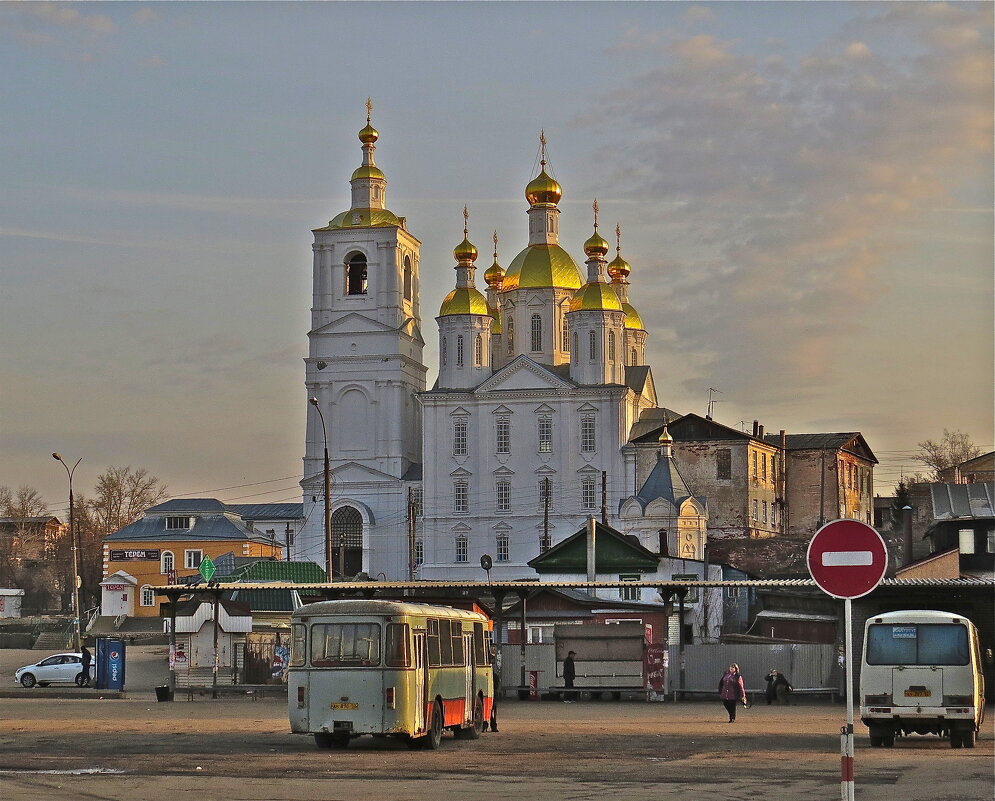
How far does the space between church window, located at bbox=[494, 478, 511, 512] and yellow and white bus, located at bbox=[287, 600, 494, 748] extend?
7201cm

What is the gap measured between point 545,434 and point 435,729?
7237cm

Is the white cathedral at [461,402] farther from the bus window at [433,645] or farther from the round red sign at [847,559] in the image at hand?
the round red sign at [847,559]

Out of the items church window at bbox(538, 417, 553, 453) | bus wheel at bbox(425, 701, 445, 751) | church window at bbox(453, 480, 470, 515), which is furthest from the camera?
church window at bbox(453, 480, 470, 515)

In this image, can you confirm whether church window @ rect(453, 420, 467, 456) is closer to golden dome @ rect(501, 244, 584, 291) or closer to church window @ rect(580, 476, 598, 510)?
church window @ rect(580, 476, 598, 510)

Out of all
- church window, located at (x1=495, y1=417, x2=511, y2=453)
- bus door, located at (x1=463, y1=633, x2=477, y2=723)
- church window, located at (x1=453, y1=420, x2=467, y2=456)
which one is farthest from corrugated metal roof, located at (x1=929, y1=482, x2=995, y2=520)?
church window, located at (x1=453, y1=420, x2=467, y2=456)

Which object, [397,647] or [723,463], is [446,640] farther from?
[723,463]

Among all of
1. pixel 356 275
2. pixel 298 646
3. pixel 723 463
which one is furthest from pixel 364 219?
pixel 298 646

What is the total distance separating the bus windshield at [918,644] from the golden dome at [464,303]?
246ft

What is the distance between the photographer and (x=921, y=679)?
26609mm

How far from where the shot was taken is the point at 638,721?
33.5m

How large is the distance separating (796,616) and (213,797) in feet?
134

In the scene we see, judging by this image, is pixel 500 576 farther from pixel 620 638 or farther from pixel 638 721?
pixel 638 721

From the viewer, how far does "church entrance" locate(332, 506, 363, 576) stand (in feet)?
329

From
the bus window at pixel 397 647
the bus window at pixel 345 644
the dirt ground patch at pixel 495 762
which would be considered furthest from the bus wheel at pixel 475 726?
the bus window at pixel 345 644
